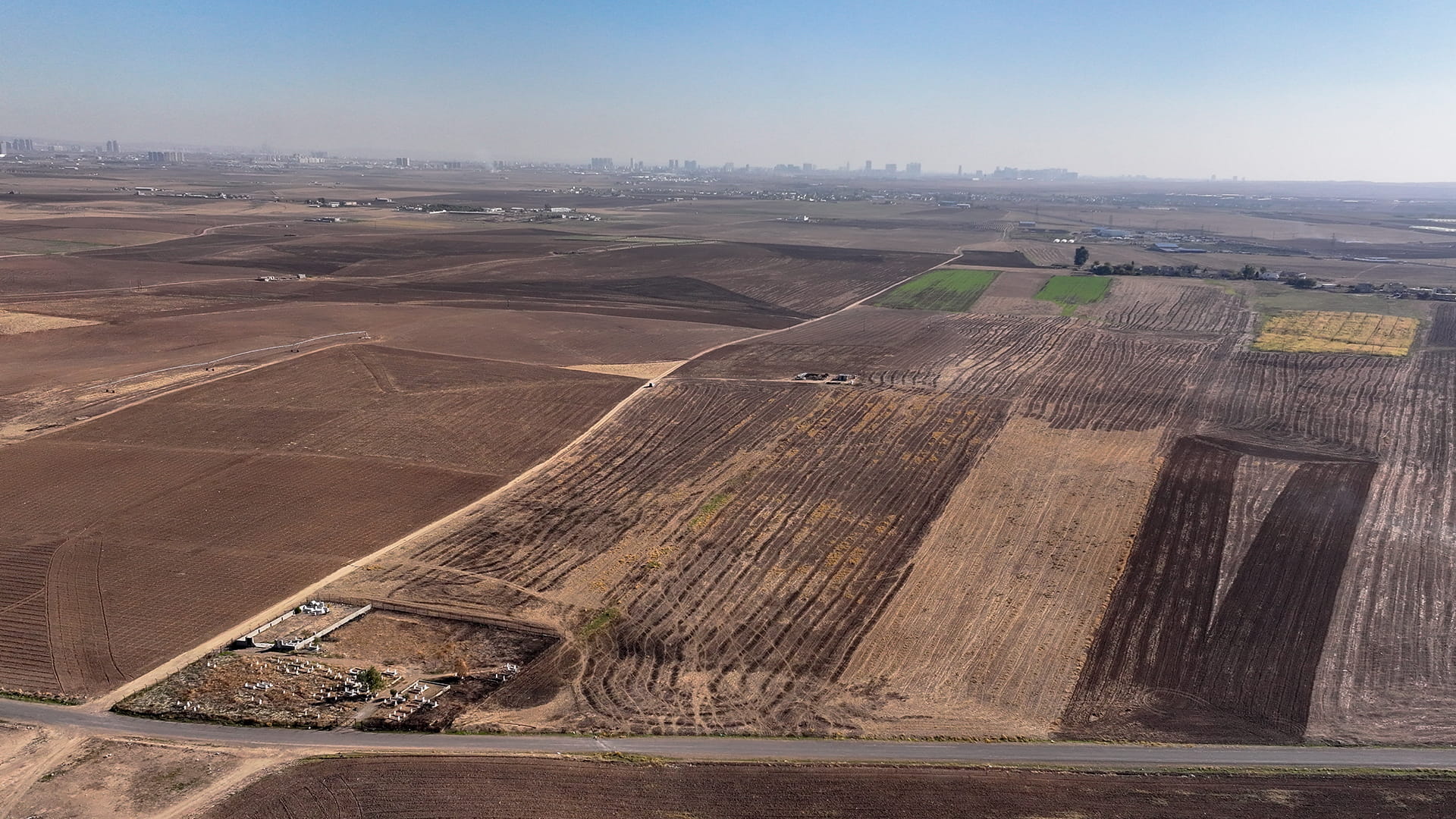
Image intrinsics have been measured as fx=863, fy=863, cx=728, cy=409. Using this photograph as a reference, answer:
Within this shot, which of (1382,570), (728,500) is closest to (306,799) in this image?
(728,500)

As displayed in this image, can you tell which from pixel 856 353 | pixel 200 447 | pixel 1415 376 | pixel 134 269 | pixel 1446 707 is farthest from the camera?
pixel 134 269

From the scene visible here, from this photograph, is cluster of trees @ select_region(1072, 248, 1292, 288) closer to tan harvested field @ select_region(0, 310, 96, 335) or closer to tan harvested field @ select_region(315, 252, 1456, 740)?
tan harvested field @ select_region(315, 252, 1456, 740)

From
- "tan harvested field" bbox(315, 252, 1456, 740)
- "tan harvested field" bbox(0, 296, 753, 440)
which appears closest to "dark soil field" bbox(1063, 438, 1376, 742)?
"tan harvested field" bbox(315, 252, 1456, 740)

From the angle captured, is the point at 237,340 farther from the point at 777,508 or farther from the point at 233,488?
the point at 777,508

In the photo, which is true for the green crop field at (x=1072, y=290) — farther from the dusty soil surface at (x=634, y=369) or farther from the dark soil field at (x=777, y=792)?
the dark soil field at (x=777, y=792)

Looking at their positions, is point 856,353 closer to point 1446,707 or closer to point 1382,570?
point 1382,570

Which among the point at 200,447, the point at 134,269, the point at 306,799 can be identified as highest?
the point at 134,269
